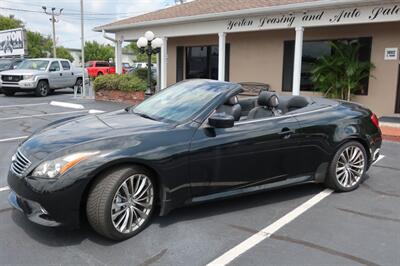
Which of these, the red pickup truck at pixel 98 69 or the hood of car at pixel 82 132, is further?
the red pickup truck at pixel 98 69

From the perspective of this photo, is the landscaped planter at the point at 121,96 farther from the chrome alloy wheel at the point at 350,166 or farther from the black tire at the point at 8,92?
the chrome alloy wheel at the point at 350,166

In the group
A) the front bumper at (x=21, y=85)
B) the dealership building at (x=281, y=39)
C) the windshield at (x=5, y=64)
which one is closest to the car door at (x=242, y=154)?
the dealership building at (x=281, y=39)

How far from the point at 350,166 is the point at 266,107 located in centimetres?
137

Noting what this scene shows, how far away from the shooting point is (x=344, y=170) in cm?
518

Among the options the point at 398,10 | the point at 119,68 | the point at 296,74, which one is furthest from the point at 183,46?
the point at 398,10

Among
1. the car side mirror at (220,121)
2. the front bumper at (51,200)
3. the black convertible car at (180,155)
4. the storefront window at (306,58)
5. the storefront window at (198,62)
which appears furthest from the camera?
the storefront window at (198,62)

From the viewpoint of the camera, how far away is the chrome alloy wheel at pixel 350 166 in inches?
203

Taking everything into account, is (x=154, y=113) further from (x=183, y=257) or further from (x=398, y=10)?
(x=398, y=10)

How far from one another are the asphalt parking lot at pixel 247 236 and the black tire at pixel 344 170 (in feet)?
0.42

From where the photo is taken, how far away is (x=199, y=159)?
13.2ft

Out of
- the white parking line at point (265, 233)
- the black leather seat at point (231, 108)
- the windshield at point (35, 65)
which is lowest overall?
the white parking line at point (265, 233)

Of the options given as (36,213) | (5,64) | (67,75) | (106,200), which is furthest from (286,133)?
(5,64)

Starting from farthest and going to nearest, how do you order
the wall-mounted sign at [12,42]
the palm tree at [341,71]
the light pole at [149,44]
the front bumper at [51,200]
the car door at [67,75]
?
Answer: the wall-mounted sign at [12,42] → the car door at [67,75] → the light pole at [149,44] → the palm tree at [341,71] → the front bumper at [51,200]

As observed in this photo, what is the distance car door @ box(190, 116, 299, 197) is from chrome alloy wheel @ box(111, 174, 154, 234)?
1.57ft
